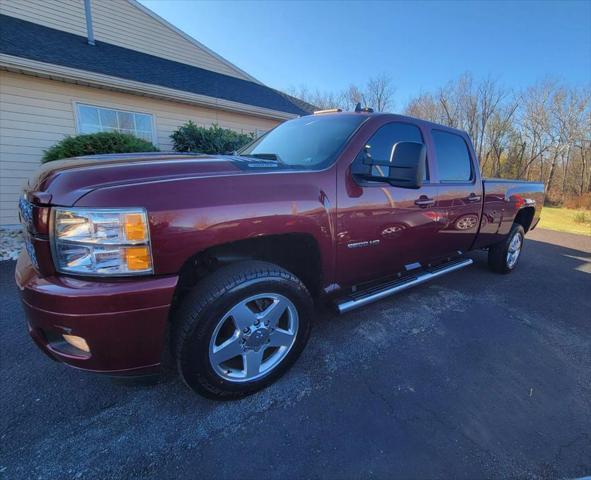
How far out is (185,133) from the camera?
7398 millimetres

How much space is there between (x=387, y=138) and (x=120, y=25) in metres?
10.1

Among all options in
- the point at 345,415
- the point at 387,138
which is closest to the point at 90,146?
the point at 387,138

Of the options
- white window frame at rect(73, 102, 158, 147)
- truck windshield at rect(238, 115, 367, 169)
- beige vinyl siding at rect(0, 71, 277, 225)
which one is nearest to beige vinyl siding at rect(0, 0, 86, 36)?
beige vinyl siding at rect(0, 71, 277, 225)

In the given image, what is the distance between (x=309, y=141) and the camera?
256cm

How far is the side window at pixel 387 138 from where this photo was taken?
8.02 feet

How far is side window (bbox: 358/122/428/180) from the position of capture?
2.44 m

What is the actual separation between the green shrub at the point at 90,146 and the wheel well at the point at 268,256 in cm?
507

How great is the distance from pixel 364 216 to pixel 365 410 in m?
1.37

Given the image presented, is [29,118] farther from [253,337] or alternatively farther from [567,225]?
[567,225]

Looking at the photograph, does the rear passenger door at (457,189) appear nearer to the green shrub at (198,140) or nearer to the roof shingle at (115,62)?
the green shrub at (198,140)

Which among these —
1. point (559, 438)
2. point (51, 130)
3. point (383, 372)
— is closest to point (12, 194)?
point (51, 130)

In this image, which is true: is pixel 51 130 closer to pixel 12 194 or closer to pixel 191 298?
pixel 12 194

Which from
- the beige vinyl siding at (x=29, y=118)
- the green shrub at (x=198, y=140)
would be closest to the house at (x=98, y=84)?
the beige vinyl siding at (x=29, y=118)

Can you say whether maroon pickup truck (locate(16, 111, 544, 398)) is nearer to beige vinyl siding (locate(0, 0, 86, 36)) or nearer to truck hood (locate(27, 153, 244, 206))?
truck hood (locate(27, 153, 244, 206))
